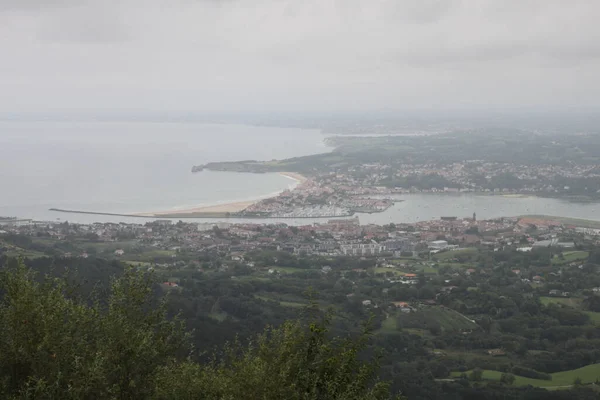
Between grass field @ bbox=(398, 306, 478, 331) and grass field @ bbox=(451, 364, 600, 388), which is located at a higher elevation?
grass field @ bbox=(398, 306, 478, 331)

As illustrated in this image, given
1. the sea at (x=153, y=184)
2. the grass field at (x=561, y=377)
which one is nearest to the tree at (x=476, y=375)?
the grass field at (x=561, y=377)

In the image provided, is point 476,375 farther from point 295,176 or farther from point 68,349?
point 295,176

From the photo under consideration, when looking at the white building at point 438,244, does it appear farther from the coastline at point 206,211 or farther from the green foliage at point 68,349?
the green foliage at point 68,349

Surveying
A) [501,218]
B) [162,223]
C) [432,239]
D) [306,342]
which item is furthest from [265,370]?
[501,218]

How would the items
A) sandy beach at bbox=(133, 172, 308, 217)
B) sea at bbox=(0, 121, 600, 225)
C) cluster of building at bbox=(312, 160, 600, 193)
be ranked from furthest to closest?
cluster of building at bbox=(312, 160, 600, 193), sea at bbox=(0, 121, 600, 225), sandy beach at bbox=(133, 172, 308, 217)

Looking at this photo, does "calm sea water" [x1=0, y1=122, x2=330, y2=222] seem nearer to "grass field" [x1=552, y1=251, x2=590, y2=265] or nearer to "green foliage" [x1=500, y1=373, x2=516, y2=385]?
"grass field" [x1=552, y1=251, x2=590, y2=265]

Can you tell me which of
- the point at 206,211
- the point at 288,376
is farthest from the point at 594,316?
the point at 206,211

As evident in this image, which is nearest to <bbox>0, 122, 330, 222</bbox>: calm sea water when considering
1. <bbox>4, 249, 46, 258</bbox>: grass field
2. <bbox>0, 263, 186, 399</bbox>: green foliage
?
<bbox>4, 249, 46, 258</bbox>: grass field
